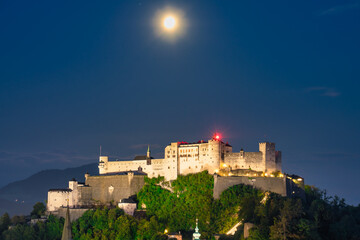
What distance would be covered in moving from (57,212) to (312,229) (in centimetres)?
3997

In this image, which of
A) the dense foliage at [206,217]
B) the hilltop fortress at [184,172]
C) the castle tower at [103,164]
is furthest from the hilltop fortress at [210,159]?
the castle tower at [103,164]

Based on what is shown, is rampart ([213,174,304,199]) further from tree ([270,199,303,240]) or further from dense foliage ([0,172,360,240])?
tree ([270,199,303,240])

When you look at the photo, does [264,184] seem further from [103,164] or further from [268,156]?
[103,164]

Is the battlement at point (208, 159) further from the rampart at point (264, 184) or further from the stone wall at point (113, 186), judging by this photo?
the rampart at point (264, 184)

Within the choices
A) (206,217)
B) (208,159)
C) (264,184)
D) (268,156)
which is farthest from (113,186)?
(264,184)

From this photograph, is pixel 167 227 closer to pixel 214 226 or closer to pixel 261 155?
pixel 214 226

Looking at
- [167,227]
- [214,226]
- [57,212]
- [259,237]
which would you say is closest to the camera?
[259,237]

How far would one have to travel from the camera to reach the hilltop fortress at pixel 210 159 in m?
73.0

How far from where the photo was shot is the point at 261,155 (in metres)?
73.0

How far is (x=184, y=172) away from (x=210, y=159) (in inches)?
175

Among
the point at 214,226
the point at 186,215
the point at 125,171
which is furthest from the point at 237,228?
the point at 125,171

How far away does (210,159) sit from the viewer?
245 ft

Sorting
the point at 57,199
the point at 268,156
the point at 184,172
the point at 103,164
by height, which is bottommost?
the point at 57,199

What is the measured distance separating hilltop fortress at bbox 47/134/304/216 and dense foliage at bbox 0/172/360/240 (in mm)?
1423
